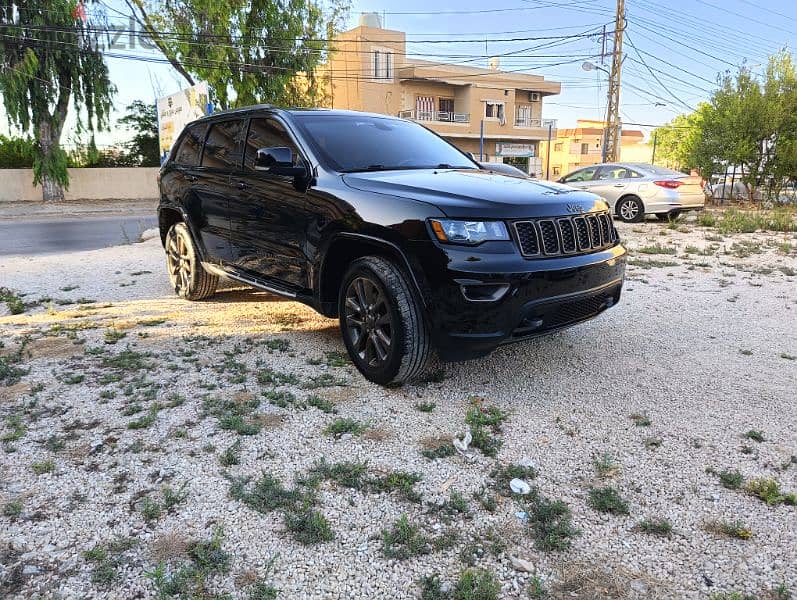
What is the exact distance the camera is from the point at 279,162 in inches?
161

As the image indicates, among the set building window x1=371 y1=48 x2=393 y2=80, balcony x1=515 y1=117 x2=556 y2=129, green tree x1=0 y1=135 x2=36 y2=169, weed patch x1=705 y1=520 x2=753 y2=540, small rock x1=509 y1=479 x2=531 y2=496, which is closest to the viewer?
weed patch x1=705 y1=520 x2=753 y2=540

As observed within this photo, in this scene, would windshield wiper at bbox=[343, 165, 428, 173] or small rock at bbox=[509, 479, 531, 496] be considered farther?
windshield wiper at bbox=[343, 165, 428, 173]

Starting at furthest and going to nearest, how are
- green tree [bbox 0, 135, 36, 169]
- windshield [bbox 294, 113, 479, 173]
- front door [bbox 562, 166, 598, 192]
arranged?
green tree [bbox 0, 135, 36, 169]
front door [bbox 562, 166, 598, 192]
windshield [bbox 294, 113, 479, 173]

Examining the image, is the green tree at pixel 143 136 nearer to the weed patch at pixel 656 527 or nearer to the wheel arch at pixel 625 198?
the wheel arch at pixel 625 198

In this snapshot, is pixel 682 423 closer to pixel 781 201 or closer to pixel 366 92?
pixel 781 201

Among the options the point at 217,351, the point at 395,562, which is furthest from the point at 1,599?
the point at 217,351

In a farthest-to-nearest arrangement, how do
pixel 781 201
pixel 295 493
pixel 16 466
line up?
pixel 781 201, pixel 16 466, pixel 295 493

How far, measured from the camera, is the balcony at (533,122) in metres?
44.4

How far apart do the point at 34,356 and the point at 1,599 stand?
284cm

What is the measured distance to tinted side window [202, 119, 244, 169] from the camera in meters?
5.05

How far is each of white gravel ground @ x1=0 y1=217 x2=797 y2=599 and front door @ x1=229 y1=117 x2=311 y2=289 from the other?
0.65 metres

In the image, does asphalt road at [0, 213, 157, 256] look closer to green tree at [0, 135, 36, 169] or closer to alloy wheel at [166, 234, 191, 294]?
alloy wheel at [166, 234, 191, 294]

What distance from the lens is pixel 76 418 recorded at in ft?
11.3

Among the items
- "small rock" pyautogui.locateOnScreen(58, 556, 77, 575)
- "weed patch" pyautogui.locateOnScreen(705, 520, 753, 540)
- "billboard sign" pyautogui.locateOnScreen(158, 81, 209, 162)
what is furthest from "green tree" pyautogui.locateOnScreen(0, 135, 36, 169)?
"weed patch" pyautogui.locateOnScreen(705, 520, 753, 540)
